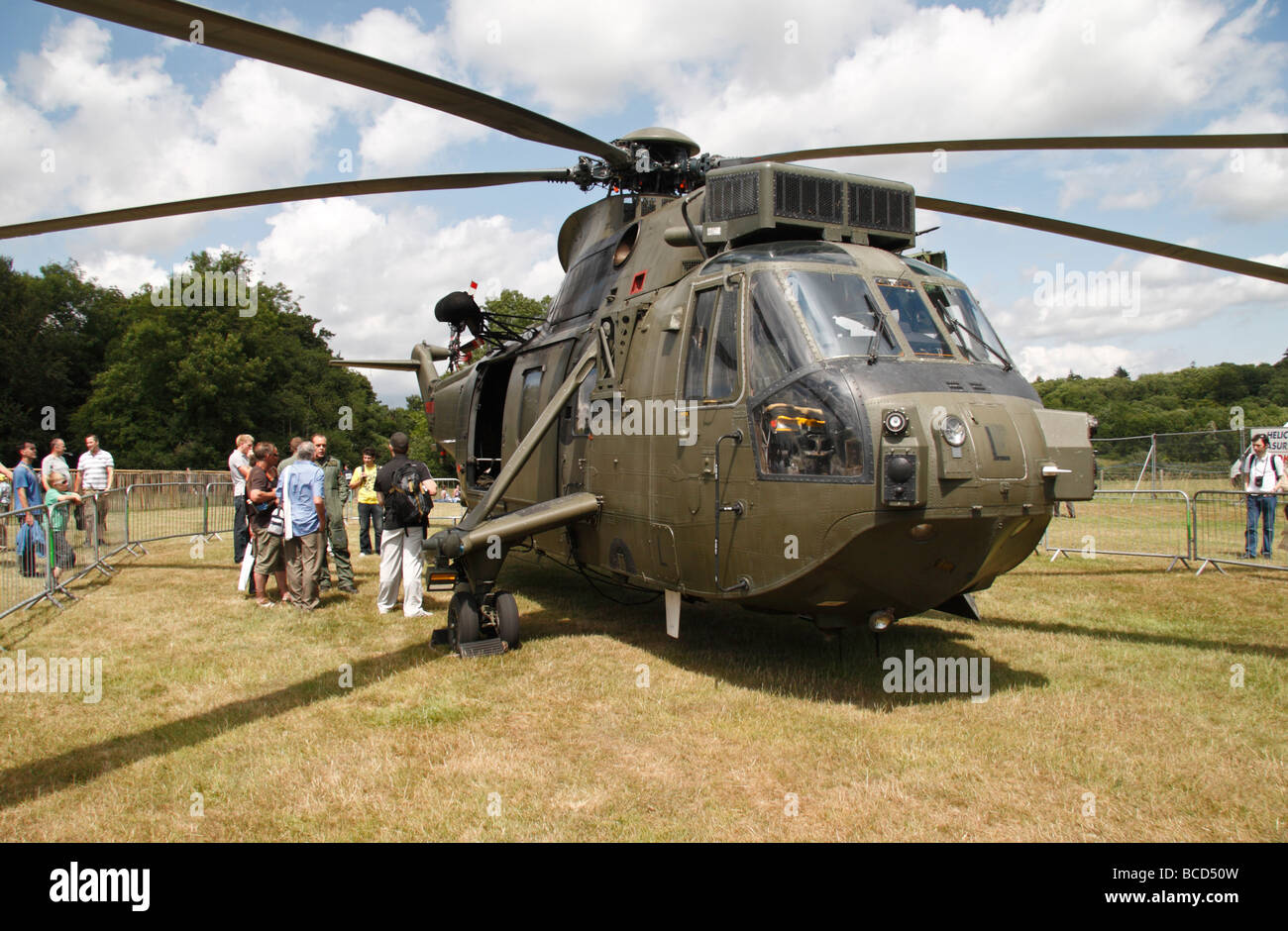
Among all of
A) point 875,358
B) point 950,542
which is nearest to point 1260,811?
point 950,542

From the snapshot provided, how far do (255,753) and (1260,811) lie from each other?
5.74 m

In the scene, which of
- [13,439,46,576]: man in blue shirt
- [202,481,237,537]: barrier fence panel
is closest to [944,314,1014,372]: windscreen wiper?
[13,439,46,576]: man in blue shirt

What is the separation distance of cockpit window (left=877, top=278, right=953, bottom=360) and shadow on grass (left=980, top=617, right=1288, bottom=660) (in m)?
3.67

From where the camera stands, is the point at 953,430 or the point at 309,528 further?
the point at 309,528

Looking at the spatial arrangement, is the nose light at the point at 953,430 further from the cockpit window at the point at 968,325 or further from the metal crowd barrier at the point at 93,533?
the metal crowd barrier at the point at 93,533

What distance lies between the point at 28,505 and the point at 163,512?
4339 millimetres

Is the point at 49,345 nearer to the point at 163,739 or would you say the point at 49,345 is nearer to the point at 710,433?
the point at 163,739

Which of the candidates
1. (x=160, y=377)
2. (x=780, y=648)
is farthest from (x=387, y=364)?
(x=160, y=377)

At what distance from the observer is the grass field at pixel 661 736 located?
429 cm

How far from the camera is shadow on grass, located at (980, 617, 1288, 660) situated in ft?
24.0

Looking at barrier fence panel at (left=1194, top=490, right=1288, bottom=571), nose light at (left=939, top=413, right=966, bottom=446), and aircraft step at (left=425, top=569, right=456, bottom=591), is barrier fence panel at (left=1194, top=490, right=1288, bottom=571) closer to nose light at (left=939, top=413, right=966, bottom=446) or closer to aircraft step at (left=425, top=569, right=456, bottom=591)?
nose light at (left=939, top=413, right=966, bottom=446)

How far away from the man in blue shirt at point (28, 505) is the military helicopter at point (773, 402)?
661 centimetres

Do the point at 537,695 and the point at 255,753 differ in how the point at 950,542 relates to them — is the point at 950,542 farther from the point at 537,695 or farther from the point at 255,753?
the point at 255,753

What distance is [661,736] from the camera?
17.9ft
